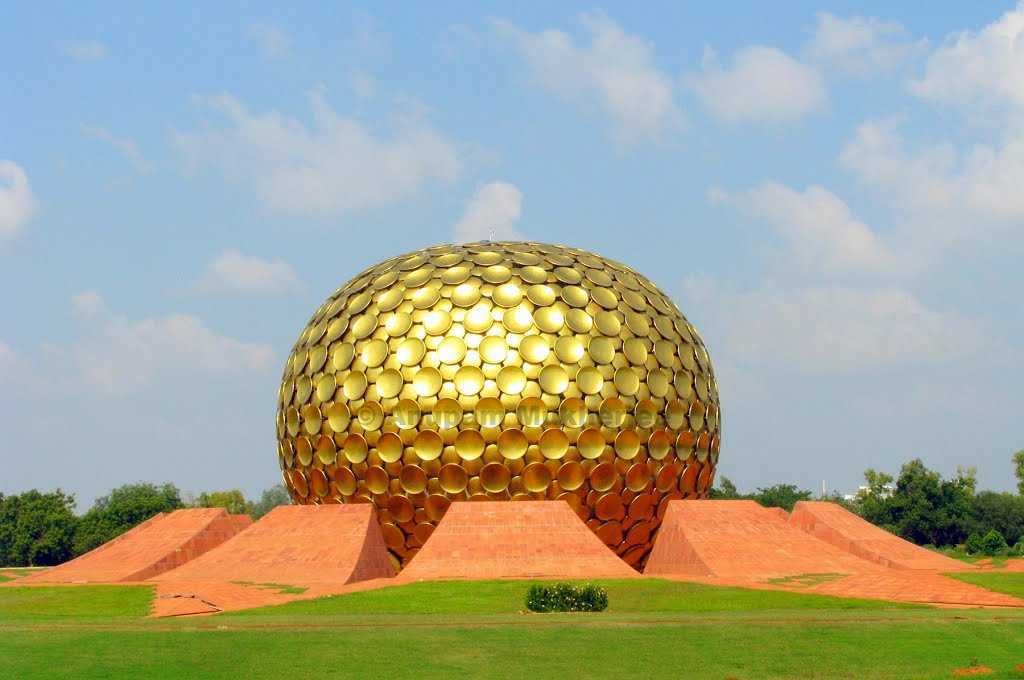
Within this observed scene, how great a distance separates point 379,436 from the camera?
27.2 meters

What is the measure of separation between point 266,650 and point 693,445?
16.3 m

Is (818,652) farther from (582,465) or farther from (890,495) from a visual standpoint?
(890,495)

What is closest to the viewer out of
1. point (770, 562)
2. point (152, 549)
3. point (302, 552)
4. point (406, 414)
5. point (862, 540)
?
point (770, 562)

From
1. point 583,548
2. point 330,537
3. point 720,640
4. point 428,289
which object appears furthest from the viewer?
point 428,289

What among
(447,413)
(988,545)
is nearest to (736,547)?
(447,413)

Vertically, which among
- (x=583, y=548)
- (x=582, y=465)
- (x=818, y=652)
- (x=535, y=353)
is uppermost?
(x=535, y=353)

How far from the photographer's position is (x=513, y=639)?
15586 mm

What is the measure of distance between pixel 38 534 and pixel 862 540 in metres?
30.7

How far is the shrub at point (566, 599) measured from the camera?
63.5 feet

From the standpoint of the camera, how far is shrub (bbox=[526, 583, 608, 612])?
19344 millimetres

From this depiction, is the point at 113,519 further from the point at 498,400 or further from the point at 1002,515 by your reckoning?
the point at 1002,515

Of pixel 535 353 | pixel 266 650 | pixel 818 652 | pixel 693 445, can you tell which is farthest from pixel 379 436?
pixel 818 652

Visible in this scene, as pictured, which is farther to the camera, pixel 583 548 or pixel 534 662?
pixel 583 548

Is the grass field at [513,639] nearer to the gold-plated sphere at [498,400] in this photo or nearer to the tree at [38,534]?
the gold-plated sphere at [498,400]
